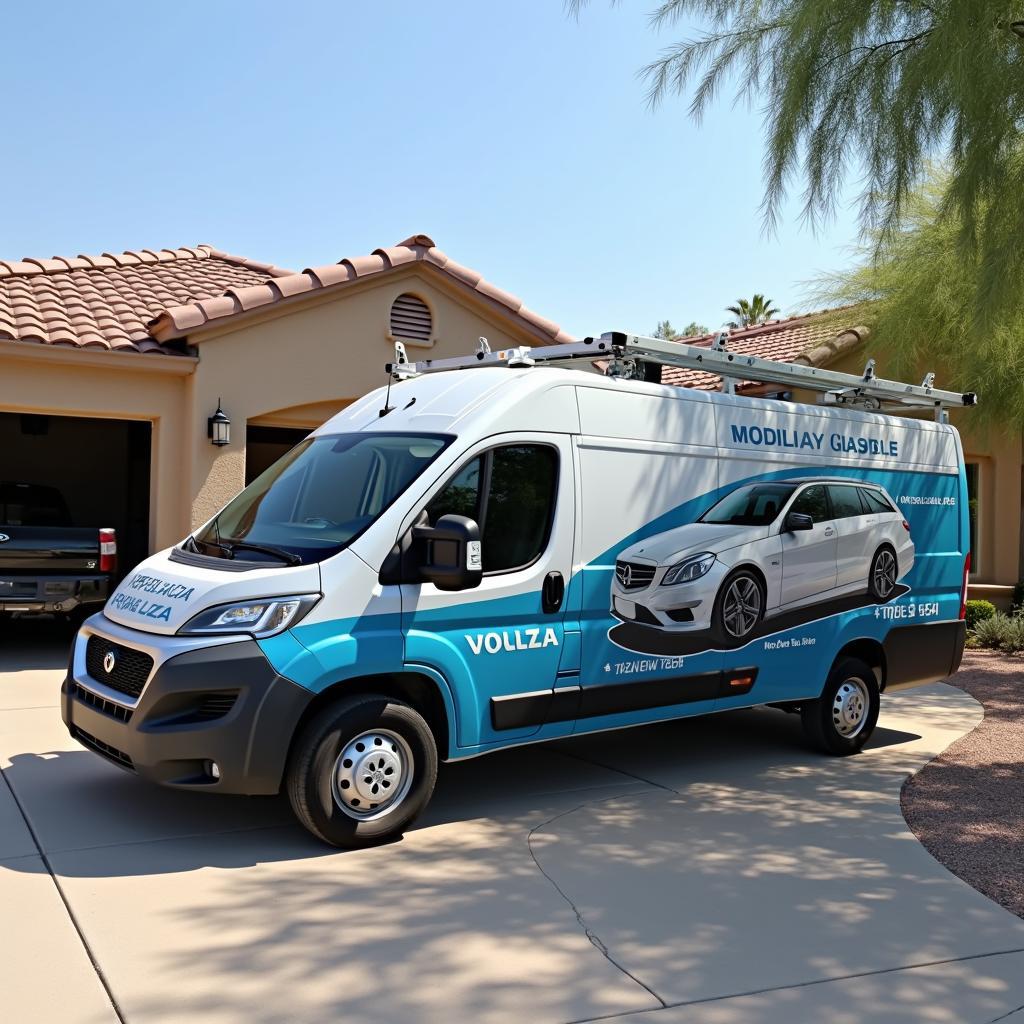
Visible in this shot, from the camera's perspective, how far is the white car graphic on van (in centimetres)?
677

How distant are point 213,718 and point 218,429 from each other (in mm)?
7141

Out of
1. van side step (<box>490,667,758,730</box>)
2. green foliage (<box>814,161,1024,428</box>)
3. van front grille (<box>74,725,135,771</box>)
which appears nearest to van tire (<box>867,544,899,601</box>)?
van side step (<box>490,667,758,730</box>)

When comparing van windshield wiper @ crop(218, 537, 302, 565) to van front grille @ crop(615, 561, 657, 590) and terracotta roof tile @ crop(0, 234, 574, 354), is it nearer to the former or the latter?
van front grille @ crop(615, 561, 657, 590)

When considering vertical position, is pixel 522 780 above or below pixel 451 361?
below

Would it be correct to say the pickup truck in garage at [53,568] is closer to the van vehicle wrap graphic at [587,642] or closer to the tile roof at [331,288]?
the tile roof at [331,288]

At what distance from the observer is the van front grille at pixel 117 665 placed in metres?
5.48

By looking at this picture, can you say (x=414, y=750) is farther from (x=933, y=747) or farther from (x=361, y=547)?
(x=933, y=747)

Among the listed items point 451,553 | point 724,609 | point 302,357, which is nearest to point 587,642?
point 724,609

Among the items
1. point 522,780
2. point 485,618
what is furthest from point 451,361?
point 522,780

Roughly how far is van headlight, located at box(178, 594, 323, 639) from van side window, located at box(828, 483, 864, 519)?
13.3ft

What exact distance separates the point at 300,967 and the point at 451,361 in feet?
14.5

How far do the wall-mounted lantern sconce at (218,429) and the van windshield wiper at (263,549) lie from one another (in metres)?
5.96

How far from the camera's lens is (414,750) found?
5707mm

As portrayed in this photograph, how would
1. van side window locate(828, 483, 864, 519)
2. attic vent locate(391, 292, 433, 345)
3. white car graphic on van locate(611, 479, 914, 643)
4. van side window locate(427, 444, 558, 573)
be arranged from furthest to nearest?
attic vent locate(391, 292, 433, 345)
van side window locate(828, 483, 864, 519)
white car graphic on van locate(611, 479, 914, 643)
van side window locate(427, 444, 558, 573)
